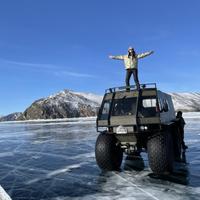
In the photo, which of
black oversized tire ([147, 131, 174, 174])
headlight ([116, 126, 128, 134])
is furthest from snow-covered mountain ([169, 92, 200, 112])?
black oversized tire ([147, 131, 174, 174])

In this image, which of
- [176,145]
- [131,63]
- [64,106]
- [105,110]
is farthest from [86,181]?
[64,106]

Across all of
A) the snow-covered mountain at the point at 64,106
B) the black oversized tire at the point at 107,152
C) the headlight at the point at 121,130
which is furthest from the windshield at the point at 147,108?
the snow-covered mountain at the point at 64,106

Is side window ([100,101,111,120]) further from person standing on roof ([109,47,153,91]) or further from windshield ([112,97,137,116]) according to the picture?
person standing on roof ([109,47,153,91])

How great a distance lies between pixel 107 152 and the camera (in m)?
11.3

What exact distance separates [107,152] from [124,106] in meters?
1.48

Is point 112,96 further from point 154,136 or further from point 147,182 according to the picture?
point 147,182

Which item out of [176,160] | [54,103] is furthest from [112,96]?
[54,103]

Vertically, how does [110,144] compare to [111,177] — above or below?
above

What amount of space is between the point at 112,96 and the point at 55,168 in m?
3.21

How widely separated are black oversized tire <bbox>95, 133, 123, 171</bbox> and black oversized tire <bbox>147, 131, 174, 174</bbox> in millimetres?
1481

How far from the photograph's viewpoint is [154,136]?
10.6 meters

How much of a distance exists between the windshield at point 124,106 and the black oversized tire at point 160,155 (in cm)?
137

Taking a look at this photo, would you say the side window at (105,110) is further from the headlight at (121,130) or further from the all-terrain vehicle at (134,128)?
the headlight at (121,130)

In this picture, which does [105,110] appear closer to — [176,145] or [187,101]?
[176,145]
